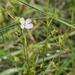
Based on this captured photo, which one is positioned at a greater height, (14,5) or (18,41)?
(14,5)

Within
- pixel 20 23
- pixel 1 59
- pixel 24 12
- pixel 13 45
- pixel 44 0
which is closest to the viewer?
pixel 20 23

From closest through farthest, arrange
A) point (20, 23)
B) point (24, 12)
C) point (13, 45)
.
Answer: point (20, 23)
point (13, 45)
point (24, 12)

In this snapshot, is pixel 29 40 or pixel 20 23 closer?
pixel 20 23

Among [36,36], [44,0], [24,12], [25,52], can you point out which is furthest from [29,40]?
[25,52]

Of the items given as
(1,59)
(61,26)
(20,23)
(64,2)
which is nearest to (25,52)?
(20,23)

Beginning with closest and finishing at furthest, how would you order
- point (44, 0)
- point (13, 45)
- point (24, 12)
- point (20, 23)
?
point (20, 23) → point (13, 45) → point (24, 12) → point (44, 0)

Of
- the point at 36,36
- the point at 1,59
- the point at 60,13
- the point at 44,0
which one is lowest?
the point at 1,59

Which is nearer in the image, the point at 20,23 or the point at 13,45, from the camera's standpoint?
the point at 20,23

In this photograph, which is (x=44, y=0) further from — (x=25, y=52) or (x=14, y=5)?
(x=25, y=52)

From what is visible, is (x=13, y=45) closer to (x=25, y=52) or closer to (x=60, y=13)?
(x=60, y=13)
